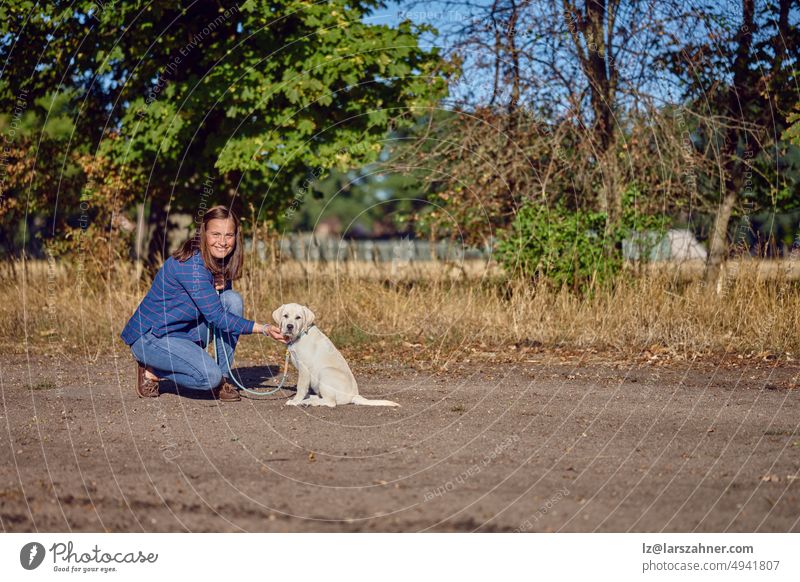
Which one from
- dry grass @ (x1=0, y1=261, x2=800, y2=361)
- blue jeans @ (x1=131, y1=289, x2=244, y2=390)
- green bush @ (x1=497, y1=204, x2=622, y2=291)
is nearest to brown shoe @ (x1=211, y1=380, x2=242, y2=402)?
blue jeans @ (x1=131, y1=289, x2=244, y2=390)

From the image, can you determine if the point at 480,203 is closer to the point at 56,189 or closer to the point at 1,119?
the point at 56,189

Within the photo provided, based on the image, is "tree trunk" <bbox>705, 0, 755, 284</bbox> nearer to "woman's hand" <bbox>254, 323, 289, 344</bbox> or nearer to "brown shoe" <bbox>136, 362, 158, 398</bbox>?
"woman's hand" <bbox>254, 323, 289, 344</bbox>

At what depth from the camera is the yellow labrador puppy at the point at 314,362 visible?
26.1 ft

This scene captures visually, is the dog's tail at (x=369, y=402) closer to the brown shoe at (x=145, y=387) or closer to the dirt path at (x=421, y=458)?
the dirt path at (x=421, y=458)

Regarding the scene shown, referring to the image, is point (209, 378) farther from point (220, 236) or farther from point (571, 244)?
point (571, 244)

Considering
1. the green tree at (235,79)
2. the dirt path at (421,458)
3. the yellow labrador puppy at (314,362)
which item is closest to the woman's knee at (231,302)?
the dirt path at (421,458)

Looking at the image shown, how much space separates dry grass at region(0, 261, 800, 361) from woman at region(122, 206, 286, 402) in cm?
359

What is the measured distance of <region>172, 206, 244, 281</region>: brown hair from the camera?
8.56 meters

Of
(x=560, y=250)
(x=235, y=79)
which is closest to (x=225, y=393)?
(x=560, y=250)

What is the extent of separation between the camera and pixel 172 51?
16.9 m

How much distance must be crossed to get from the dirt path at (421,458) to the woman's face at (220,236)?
4.73 ft

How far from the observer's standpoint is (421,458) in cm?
647

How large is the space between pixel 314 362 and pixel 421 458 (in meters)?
1.94

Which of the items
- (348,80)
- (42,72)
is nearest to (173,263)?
(348,80)
